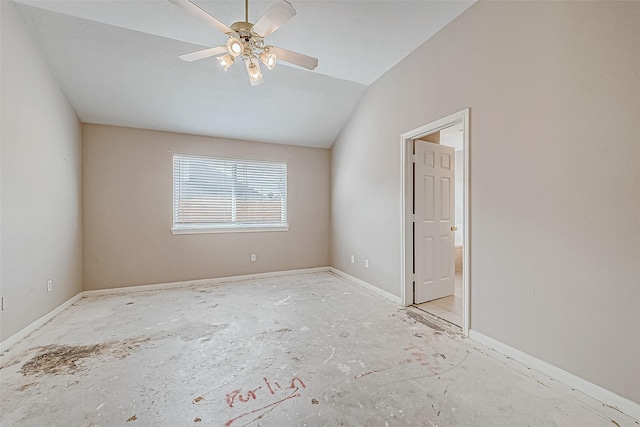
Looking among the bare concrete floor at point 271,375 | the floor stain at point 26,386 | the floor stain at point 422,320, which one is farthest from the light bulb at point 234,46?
the floor stain at point 422,320

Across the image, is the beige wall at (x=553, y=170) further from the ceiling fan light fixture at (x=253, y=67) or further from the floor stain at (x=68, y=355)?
the floor stain at (x=68, y=355)

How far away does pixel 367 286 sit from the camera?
13.3 feet

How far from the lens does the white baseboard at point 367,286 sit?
349cm

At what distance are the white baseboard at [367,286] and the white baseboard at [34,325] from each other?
376 cm

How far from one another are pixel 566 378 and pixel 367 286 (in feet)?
7.92

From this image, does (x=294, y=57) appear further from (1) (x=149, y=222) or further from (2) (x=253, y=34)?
(1) (x=149, y=222)

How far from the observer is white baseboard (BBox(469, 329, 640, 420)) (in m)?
1.57

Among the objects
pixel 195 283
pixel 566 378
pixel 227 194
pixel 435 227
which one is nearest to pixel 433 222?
pixel 435 227

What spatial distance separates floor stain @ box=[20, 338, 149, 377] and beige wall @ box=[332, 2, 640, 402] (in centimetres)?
311

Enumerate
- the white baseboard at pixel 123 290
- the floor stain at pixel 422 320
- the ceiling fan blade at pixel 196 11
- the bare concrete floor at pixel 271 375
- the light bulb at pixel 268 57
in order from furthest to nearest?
the floor stain at pixel 422 320 < the white baseboard at pixel 123 290 < the light bulb at pixel 268 57 < the ceiling fan blade at pixel 196 11 < the bare concrete floor at pixel 271 375

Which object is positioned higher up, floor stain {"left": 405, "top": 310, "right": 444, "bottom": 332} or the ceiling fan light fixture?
the ceiling fan light fixture

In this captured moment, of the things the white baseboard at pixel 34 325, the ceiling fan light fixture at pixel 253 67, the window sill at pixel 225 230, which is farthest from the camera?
the window sill at pixel 225 230

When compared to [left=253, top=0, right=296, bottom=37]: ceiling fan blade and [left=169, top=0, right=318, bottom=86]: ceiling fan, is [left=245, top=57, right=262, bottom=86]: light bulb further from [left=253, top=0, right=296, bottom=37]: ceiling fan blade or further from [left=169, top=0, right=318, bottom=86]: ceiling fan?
[left=253, top=0, right=296, bottom=37]: ceiling fan blade

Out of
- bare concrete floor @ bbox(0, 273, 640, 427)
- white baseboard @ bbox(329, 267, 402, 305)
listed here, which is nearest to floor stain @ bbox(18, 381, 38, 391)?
bare concrete floor @ bbox(0, 273, 640, 427)
